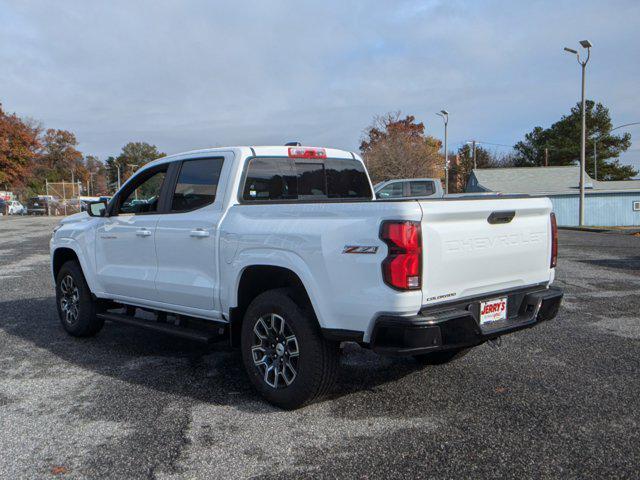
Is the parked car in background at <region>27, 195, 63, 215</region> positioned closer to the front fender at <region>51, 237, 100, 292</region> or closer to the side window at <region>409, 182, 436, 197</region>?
the side window at <region>409, 182, 436, 197</region>

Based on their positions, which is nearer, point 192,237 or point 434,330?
point 434,330

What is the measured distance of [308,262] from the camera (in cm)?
400

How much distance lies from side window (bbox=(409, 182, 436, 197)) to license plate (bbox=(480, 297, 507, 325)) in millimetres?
15439

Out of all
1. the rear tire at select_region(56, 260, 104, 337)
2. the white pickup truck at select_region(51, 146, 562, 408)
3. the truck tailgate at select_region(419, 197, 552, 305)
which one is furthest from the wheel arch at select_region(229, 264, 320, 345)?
the rear tire at select_region(56, 260, 104, 337)

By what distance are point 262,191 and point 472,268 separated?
1.99 m

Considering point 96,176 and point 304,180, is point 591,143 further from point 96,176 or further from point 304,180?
point 96,176

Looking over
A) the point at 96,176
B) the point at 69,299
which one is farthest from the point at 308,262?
the point at 96,176

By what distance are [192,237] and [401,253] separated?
6.90ft

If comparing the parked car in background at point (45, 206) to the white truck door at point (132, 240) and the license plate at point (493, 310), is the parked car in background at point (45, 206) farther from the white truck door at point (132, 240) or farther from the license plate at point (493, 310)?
the license plate at point (493, 310)

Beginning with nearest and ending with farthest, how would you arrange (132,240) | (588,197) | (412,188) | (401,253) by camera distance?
(401,253) < (132,240) < (412,188) < (588,197)

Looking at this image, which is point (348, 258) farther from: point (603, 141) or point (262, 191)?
point (603, 141)

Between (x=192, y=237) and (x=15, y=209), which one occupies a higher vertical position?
(x=192, y=237)

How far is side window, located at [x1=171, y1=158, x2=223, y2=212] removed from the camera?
5008 millimetres

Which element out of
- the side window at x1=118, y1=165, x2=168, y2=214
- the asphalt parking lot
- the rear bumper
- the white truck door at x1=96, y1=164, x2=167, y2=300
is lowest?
the asphalt parking lot
